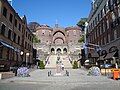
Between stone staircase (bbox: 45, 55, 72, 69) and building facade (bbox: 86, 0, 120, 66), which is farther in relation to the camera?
stone staircase (bbox: 45, 55, 72, 69)

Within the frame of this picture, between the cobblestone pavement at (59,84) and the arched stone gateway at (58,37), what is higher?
the arched stone gateway at (58,37)

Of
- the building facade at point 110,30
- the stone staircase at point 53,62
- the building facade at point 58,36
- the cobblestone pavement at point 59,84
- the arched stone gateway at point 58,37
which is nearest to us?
the cobblestone pavement at point 59,84

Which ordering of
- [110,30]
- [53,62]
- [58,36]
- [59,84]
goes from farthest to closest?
[58,36] → [53,62] → [110,30] → [59,84]

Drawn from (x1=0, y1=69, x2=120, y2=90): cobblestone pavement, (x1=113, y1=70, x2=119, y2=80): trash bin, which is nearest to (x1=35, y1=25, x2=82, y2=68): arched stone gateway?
(x1=113, y1=70, x2=119, y2=80): trash bin

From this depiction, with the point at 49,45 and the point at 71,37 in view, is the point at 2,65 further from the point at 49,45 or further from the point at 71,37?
the point at 71,37

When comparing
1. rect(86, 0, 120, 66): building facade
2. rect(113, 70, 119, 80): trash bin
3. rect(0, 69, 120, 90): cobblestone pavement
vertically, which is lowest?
rect(0, 69, 120, 90): cobblestone pavement

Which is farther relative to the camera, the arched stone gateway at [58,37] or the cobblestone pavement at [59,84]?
the arched stone gateway at [58,37]

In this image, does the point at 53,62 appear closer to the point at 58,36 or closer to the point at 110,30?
the point at 110,30

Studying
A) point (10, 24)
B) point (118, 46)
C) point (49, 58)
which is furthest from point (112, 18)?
point (49, 58)

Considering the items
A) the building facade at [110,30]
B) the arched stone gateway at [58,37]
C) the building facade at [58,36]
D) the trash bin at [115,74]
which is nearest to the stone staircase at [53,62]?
the building facade at [110,30]

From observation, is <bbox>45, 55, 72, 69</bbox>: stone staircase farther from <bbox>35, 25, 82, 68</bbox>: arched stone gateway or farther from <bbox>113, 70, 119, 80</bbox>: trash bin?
<bbox>113, 70, 119, 80</bbox>: trash bin

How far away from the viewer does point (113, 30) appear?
34156 mm

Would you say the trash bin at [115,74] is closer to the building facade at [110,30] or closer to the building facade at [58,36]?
the building facade at [110,30]

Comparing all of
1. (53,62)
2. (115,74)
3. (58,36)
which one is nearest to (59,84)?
(115,74)
